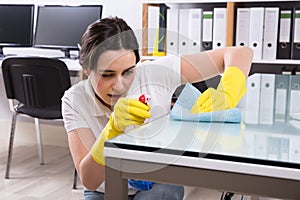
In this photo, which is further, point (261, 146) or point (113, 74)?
point (113, 74)

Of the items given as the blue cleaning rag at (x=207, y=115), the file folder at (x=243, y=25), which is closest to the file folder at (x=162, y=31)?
the file folder at (x=243, y=25)

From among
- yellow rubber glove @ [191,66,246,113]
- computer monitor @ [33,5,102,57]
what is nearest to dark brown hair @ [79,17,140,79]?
yellow rubber glove @ [191,66,246,113]

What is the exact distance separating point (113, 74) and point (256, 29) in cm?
158

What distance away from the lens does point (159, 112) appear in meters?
1.25

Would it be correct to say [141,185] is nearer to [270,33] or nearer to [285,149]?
[285,149]

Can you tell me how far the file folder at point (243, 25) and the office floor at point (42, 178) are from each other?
0.89 meters

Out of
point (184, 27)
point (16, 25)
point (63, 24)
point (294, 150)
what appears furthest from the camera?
point (16, 25)

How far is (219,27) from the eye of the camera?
2.61 m

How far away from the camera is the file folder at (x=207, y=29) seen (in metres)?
2.63

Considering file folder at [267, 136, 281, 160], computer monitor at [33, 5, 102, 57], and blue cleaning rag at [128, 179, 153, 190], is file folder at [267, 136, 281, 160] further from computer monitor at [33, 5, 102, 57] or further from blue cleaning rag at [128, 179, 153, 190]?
computer monitor at [33, 5, 102, 57]

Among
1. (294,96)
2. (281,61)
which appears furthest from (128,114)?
(281,61)

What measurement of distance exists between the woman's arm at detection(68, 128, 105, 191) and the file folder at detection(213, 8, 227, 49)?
158cm

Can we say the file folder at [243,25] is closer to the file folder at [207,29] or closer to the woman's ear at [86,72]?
the file folder at [207,29]

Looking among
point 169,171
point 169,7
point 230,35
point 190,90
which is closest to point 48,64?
point 169,7
